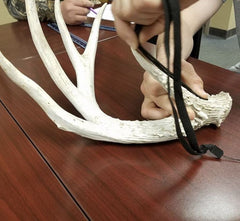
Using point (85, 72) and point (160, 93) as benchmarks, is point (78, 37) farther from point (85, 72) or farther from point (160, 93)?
point (160, 93)

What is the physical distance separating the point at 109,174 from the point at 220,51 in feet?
8.66

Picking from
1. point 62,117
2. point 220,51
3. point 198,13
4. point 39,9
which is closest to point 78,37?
point 39,9

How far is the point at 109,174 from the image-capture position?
51 centimetres

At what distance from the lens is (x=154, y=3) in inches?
13.9

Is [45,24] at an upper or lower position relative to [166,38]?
lower

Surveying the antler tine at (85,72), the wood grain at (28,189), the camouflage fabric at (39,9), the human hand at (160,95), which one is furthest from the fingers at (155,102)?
the camouflage fabric at (39,9)

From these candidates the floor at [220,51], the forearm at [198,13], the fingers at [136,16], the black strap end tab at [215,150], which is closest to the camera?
the fingers at [136,16]

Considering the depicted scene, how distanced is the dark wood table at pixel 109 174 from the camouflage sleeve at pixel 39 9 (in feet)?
2.61

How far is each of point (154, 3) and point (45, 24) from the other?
1141 mm

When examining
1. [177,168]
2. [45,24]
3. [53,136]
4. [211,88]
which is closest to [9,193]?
[53,136]

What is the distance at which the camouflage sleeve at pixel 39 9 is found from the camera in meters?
1.38

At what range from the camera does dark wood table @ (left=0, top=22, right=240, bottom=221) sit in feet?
1.44

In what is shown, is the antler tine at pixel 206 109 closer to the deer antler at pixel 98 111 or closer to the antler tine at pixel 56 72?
the deer antler at pixel 98 111

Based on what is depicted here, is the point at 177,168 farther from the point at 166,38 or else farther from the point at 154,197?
the point at 166,38
